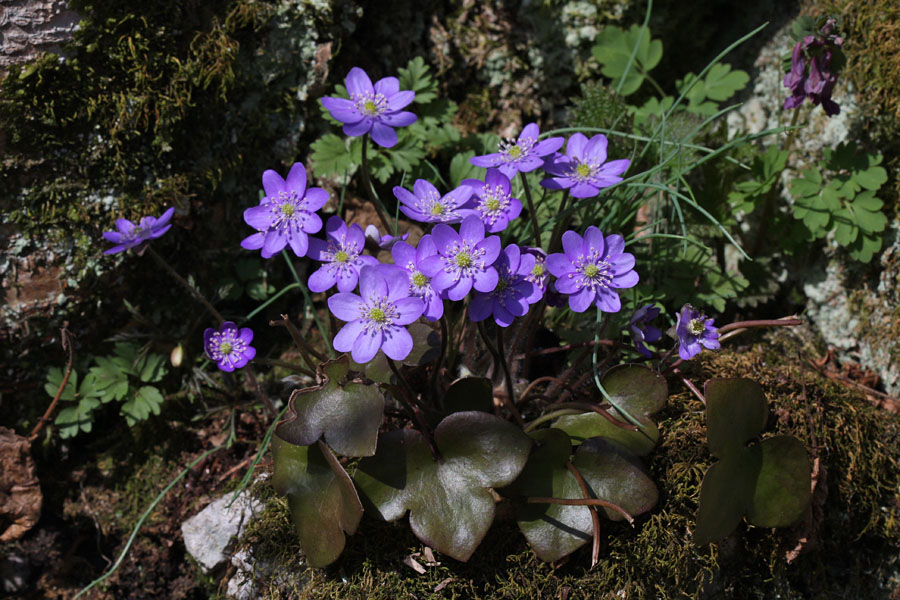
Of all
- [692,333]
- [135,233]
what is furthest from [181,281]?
[692,333]

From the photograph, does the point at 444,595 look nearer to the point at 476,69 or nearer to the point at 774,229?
the point at 774,229

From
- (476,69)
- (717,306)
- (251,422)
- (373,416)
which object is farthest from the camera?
(476,69)

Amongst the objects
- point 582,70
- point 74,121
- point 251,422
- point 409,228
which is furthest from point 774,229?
point 74,121

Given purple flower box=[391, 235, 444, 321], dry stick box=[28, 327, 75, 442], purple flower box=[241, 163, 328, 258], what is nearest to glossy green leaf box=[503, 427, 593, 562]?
purple flower box=[391, 235, 444, 321]

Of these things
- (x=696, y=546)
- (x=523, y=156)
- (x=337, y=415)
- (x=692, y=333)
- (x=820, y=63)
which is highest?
(x=820, y=63)

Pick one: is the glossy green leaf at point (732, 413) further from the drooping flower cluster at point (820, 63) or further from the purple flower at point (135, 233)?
the purple flower at point (135, 233)

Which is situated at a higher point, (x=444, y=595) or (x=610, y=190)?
(x=610, y=190)

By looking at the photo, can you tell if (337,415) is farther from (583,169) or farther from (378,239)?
(583,169)
